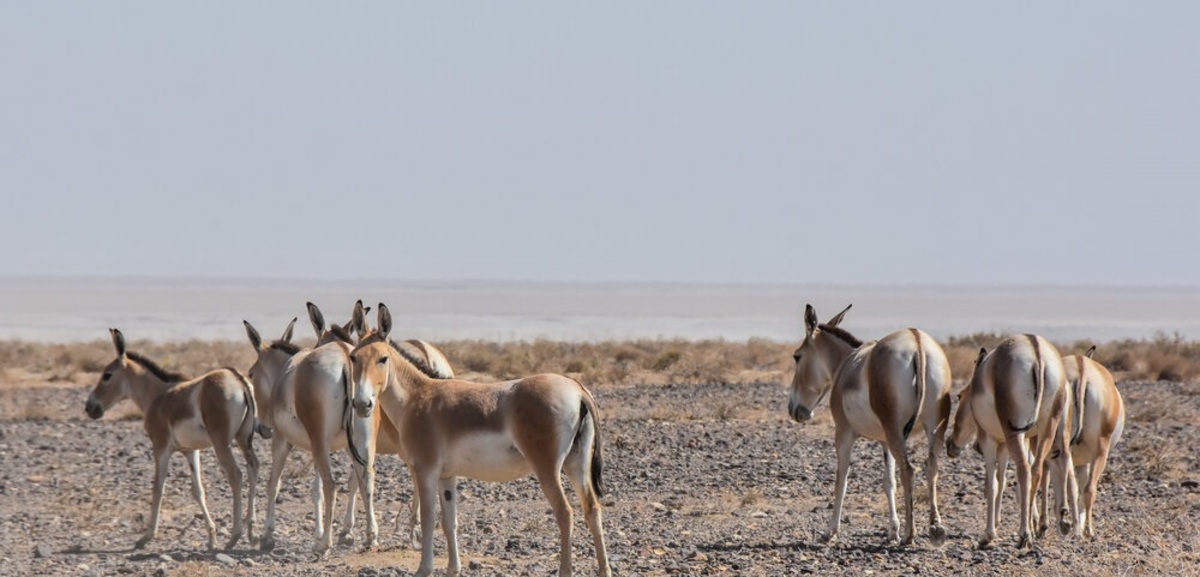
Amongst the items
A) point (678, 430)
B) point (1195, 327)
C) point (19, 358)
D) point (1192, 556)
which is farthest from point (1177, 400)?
point (1195, 327)

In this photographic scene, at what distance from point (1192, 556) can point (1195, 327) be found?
341 ft

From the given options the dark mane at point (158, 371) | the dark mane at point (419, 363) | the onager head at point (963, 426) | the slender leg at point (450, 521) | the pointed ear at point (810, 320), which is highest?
the pointed ear at point (810, 320)

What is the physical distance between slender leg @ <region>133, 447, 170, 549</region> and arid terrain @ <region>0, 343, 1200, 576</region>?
127 mm

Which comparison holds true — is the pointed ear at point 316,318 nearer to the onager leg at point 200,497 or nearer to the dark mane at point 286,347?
the dark mane at point 286,347

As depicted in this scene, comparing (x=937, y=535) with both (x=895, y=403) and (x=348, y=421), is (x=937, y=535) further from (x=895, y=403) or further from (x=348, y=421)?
(x=348, y=421)

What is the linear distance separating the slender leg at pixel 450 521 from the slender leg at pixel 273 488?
9.66ft

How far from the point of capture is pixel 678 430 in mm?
23344

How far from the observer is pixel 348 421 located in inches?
527

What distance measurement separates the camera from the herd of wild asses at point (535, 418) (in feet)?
38.7

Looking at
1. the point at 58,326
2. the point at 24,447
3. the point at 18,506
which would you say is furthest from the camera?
the point at 58,326

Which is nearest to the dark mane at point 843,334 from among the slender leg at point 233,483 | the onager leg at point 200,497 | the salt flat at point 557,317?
the slender leg at point 233,483

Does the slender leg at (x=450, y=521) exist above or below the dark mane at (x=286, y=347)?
below

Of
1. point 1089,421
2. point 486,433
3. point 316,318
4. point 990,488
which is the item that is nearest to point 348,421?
point 486,433

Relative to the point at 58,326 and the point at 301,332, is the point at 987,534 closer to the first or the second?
the point at 58,326
